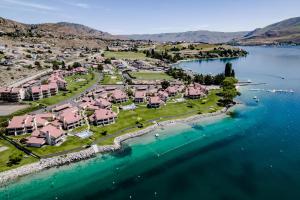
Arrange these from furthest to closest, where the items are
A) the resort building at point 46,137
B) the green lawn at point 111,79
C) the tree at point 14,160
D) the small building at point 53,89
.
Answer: the green lawn at point 111,79, the small building at point 53,89, the resort building at point 46,137, the tree at point 14,160

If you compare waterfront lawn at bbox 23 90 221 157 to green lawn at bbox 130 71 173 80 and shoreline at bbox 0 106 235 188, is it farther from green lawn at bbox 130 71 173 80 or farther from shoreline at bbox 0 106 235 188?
green lawn at bbox 130 71 173 80

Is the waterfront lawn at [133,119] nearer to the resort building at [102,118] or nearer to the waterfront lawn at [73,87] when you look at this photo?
the resort building at [102,118]

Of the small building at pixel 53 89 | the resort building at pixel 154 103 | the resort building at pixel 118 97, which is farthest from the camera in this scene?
the small building at pixel 53 89

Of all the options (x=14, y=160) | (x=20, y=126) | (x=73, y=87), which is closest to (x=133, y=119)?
(x=20, y=126)

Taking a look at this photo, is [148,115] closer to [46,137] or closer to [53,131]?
[53,131]

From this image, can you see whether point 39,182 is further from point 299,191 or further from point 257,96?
point 257,96

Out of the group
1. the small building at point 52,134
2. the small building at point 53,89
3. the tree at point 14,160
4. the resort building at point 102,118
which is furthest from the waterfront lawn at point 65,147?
the small building at point 53,89
